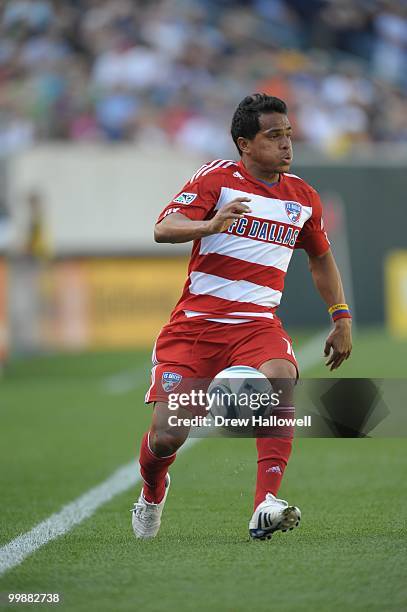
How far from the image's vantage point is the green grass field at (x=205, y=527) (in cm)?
420

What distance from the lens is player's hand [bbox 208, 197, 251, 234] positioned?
5.10 metres

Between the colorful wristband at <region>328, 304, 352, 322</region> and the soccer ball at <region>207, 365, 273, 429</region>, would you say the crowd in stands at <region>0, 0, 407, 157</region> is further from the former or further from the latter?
the soccer ball at <region>207, 365, 273, 429</region>

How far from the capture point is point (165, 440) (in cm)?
549

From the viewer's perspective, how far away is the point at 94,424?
11.7 m

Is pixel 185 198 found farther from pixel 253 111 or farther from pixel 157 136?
pixel 157 136

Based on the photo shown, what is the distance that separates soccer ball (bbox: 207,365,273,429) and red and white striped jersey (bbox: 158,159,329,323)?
0.30 meters

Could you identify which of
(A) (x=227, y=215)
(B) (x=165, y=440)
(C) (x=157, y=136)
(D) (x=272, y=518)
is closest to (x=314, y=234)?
(A) (x=227, y=215)

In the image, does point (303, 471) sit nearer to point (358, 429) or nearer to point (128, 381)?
point (358, 429)

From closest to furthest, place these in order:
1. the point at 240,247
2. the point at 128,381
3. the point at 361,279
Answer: the point at 240,247 < the point at 128,381 < the point at 361,279

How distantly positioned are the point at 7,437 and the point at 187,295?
5388 mm

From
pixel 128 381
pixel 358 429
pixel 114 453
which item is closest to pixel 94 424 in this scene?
pixel 114 453

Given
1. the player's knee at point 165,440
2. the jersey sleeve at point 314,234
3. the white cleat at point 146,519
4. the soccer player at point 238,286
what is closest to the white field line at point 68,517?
the white cleat at point 146,519

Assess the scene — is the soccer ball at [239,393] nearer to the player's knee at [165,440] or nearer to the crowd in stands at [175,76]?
the player's knee at [165,440]

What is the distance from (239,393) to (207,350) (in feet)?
0.98
